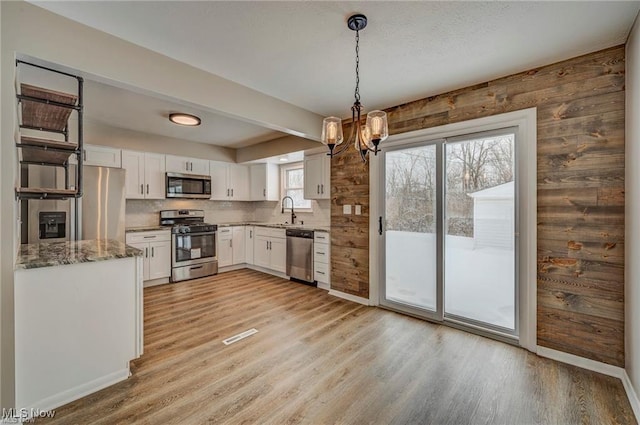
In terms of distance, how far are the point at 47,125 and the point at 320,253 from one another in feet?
11.0

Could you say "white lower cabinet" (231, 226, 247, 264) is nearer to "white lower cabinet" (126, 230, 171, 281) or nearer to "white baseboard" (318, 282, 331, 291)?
"white lower cabinet" (126, 230, 171, 281)

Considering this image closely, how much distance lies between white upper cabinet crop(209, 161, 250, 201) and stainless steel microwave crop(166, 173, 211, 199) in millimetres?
221

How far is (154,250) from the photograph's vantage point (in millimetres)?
4523

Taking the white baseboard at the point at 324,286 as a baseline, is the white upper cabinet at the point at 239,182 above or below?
above

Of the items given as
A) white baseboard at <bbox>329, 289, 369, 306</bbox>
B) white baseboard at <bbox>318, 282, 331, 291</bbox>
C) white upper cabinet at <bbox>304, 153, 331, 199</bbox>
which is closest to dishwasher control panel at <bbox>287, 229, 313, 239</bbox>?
white upper cabinet at <bbox>304, 153, 331, 199</bbox>

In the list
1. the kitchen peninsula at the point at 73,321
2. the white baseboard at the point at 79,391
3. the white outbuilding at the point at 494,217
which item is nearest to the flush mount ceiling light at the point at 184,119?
the kitchen peninsula at the point at 73,321

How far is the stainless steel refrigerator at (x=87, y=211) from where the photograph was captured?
3.32 metres

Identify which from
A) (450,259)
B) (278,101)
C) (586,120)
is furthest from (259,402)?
(586,120)

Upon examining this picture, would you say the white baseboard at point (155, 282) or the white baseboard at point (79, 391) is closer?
the white baseboard at point (79, 391)

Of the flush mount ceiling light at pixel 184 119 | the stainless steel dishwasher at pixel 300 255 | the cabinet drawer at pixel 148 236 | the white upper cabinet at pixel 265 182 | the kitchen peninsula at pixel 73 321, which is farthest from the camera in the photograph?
the white upper cabinet at pixel 265 182

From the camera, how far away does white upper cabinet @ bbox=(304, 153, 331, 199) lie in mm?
4449

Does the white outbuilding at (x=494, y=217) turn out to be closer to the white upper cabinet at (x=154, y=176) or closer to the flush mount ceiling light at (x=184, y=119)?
the flush mount ceiling light at (x=184, y=119)

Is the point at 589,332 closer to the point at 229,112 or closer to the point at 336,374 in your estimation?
the point at 336,374

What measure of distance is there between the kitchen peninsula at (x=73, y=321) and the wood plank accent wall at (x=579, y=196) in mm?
3415
